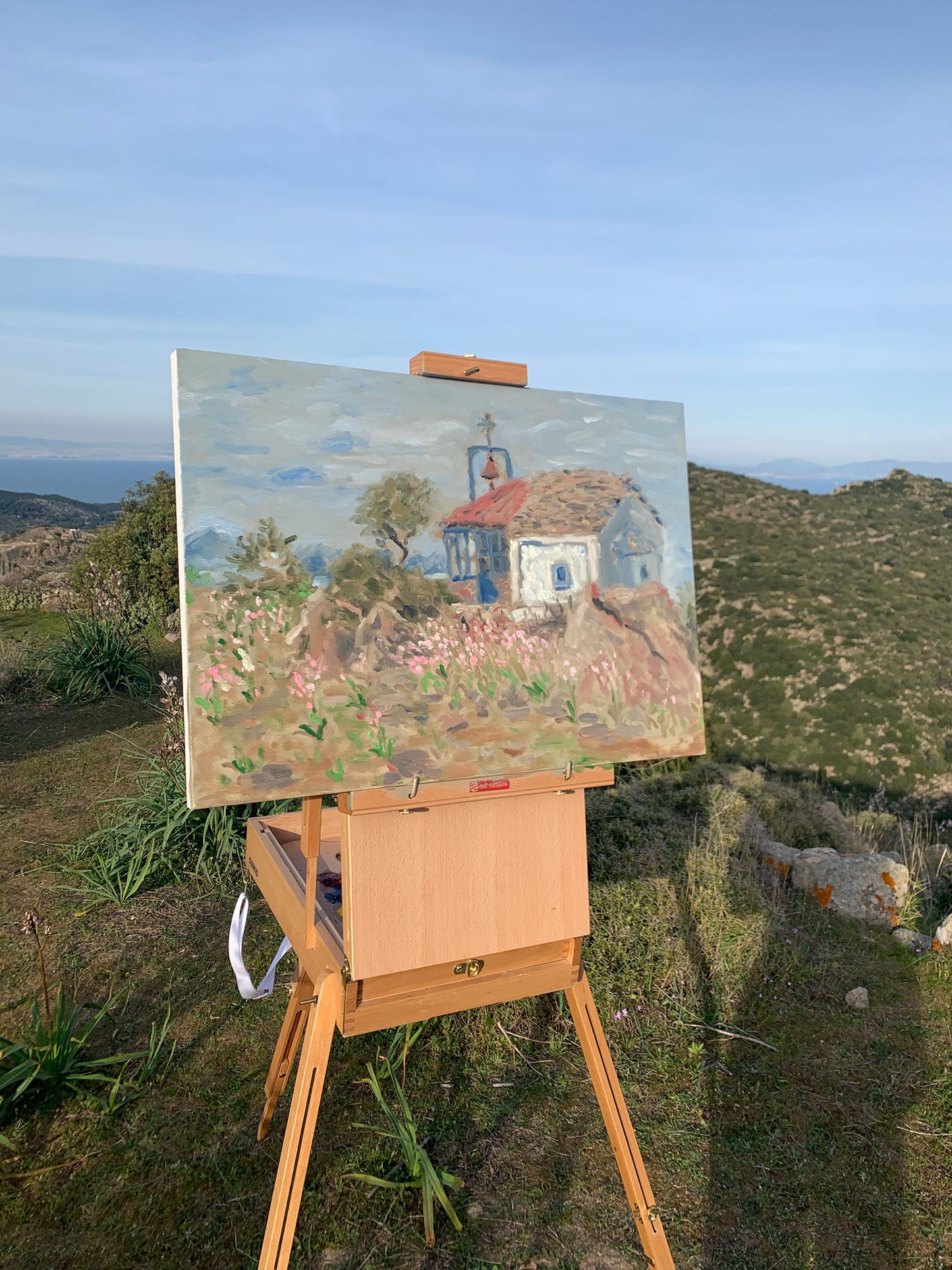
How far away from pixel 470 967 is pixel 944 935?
3.38 metres

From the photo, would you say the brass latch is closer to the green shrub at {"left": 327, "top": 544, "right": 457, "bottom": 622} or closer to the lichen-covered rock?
the green shrub at {"left": 327, "top": 544, "right": 457, "bottom": 622}

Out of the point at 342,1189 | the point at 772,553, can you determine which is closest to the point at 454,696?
the point at 342,1189

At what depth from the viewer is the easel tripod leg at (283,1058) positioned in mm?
2693

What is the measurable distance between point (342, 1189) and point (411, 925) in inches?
A: 49.7

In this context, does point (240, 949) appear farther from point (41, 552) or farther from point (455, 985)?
point (41, 552)

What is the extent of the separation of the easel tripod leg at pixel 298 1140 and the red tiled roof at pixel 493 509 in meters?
1.25

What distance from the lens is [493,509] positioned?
2404 millimetres

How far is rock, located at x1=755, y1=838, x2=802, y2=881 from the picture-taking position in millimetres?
5059

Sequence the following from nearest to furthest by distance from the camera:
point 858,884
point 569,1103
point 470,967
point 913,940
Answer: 1. point 470,967
2. point 569,1103
3. point 913,940
4. point 858,884

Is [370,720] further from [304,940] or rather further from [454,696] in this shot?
[304,940]

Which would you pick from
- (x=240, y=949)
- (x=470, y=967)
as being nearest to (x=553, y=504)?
(x=470, y=967)

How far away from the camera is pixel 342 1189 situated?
2.71 metres

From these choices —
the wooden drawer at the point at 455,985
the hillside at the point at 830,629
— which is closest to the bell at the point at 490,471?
the wooden drawer at the point at 455,985

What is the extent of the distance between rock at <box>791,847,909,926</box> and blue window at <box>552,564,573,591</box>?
333cm
